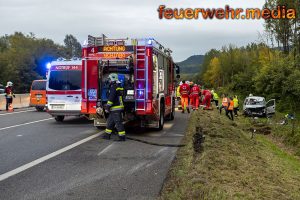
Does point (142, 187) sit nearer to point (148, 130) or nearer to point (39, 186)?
point (39, 186)

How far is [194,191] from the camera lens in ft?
18.9

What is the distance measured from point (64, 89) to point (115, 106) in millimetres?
5196

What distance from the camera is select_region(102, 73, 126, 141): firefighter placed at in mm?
11344

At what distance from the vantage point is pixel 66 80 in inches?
640

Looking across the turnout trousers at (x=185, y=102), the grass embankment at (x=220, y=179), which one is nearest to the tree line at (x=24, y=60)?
the turnout trousers at (x=185, y=102)

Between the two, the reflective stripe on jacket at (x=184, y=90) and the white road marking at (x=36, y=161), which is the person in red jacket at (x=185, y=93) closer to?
the reflective stripe on jacket at (x=184, y=90)

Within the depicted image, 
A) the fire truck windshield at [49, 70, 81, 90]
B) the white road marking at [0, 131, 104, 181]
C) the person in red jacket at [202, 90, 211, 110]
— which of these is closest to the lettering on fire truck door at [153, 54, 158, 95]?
the white road marking at [0, 131, 104, 181]

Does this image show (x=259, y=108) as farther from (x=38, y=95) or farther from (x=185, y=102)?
(x=38, y=95)

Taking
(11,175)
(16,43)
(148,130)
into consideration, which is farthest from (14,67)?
(11,175)

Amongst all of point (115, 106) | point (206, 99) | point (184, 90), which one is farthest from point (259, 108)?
point (115, 106)

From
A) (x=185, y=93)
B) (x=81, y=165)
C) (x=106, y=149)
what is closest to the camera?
Result: (x=81, y=165)

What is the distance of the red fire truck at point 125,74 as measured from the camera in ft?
39.8

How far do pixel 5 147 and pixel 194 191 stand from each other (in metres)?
6.08

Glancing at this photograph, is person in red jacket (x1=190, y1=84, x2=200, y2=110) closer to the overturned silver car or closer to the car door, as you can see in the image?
the overturned silver car
